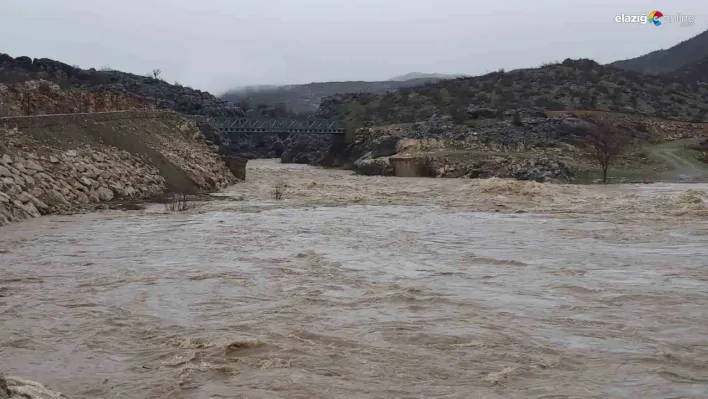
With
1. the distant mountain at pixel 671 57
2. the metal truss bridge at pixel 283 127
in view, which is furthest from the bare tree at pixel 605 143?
the distant mountain at pixel 671 57

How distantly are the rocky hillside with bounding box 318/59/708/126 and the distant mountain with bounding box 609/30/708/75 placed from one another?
191 ft

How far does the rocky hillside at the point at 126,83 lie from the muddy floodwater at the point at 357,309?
57793 millimetres

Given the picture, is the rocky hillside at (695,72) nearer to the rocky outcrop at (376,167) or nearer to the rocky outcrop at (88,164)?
the rocky outcrop at (376,167)

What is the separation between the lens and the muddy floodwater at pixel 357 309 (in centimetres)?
611

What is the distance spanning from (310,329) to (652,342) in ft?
12.0

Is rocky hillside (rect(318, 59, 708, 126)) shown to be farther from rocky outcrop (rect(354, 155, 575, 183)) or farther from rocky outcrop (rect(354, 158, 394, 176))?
rocky outcrop (rect(354, 155, 575, 183))

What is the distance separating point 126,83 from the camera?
282ft

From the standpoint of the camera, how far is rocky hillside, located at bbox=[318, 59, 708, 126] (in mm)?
59188

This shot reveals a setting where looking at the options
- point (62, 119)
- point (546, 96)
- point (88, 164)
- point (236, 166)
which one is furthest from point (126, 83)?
point (88, 164)

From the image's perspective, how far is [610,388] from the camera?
19.2 ft

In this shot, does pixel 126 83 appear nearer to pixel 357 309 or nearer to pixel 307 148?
pixel 307 148

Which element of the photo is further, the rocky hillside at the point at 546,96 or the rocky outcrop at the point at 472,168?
the rocky hillside at the point at 546,96

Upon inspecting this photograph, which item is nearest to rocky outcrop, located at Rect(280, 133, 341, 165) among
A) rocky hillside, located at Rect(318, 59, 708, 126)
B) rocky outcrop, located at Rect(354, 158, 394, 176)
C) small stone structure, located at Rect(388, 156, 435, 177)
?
rocky hillside, located at Rect(318, 59, 708, 126)

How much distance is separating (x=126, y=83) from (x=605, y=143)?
6601 centimetres
